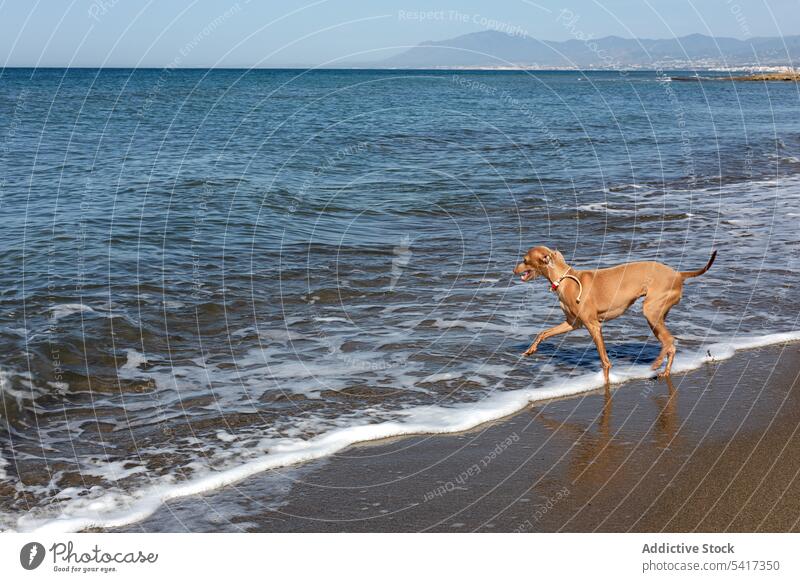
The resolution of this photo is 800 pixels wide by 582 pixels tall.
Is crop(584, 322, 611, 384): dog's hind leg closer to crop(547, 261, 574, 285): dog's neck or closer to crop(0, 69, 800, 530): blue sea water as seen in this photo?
crop(0, 69, 800, 530): blue sea water

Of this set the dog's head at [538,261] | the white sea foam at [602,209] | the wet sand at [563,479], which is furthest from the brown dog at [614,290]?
the white sea foam at [602,209]

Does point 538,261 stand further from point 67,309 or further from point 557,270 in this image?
point 67,309

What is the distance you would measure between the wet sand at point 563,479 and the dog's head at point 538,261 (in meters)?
1.75

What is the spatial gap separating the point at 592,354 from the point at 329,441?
4.32 meters

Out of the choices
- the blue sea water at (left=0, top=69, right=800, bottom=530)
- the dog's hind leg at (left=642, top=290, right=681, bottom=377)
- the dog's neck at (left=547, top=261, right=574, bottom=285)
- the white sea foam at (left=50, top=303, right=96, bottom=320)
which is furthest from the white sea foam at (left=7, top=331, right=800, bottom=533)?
the white sea foam at (left=50, top=303, right=96, bottom=320)

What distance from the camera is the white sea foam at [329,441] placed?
6840 millimetres

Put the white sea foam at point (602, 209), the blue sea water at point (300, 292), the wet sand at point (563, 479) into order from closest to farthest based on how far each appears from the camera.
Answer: the wet sand at point (563, 479)
the blue sea water at point (300, 292)
the white sea foam at point (602, 209)

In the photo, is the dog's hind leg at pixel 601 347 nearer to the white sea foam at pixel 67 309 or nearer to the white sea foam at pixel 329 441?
the white sea foam at pixel 329 441

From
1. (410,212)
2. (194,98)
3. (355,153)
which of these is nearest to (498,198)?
(410,212)

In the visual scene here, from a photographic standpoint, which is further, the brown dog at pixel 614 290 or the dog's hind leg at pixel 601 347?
the brown dog at pixel 614 290

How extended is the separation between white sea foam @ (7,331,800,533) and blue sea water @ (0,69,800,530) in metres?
0.03

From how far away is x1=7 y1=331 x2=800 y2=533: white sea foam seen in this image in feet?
22.4

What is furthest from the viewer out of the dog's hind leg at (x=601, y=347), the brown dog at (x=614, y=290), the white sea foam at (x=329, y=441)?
the brown dog at (x=614, y=290)

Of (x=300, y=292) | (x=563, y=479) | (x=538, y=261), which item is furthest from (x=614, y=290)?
(x=300, y=292)
